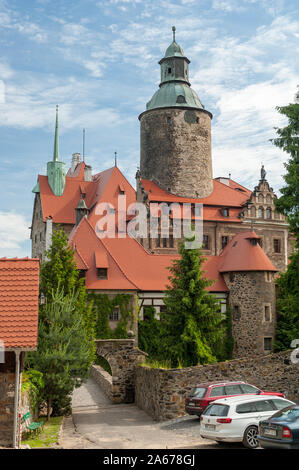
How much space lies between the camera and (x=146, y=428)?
771 inches

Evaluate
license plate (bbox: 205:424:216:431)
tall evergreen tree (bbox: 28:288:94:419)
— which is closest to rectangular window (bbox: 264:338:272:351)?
tall evergreen tree (bbox: 28:288:94:419)

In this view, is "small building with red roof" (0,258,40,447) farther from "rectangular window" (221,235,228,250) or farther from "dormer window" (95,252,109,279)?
"rectangular window" (221,235,228,250)

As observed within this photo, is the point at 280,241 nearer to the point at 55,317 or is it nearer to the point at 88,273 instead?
the point at 88,273

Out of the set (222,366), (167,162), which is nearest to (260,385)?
(222,366)

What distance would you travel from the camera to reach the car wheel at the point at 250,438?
13586 millimetres

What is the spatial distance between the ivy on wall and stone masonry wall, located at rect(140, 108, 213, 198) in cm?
1779

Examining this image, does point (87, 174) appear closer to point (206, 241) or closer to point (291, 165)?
point (206, 241)

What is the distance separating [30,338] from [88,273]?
20.0 m

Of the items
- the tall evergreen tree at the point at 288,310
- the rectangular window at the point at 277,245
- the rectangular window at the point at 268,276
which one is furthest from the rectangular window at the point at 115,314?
the rectangular window at the point at 277,245

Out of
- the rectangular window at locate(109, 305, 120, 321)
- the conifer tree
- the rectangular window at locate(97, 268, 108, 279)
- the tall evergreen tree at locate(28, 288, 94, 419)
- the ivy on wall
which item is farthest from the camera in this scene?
the rectangular window at locate(97, 268, 108, 279)

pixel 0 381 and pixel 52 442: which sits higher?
pixel 0 381

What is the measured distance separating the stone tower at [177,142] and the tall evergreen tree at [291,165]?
83.0 ft

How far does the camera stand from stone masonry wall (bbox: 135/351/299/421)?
69.1ft

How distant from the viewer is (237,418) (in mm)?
13656
